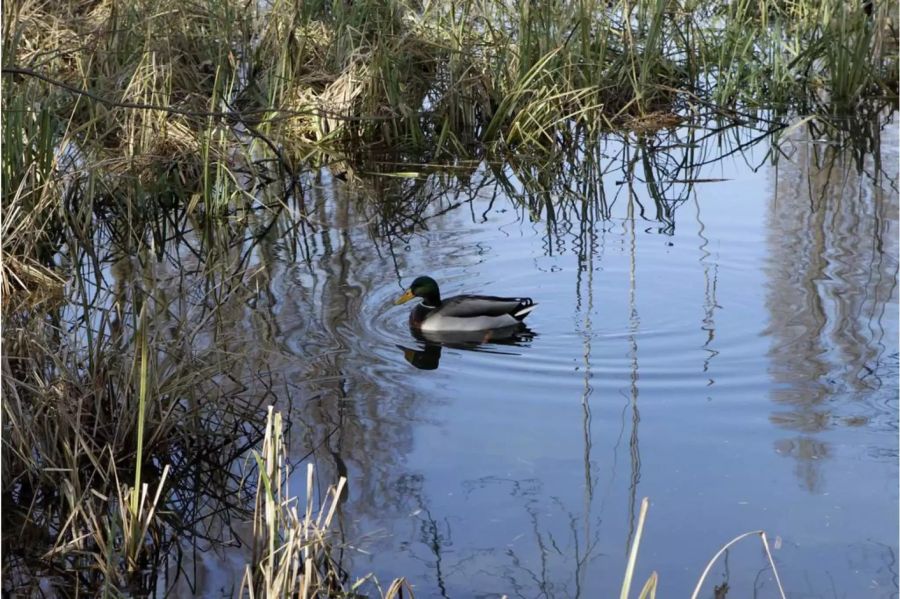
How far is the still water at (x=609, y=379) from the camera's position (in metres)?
4.27

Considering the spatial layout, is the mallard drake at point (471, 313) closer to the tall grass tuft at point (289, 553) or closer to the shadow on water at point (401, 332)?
the shadow on water at point (401, 332)

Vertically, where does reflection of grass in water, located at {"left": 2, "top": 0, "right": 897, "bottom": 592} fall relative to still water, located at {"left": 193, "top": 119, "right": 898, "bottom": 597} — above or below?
above

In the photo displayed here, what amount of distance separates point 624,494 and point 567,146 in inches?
226

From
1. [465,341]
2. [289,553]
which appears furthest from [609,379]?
[289,553]

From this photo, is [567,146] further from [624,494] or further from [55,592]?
[55,592]

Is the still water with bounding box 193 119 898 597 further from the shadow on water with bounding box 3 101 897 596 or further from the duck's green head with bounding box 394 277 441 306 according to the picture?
the duck's green head with bounding box 394 277 441 306

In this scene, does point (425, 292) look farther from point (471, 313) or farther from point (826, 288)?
point (826, 288)

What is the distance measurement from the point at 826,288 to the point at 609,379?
1.68 m

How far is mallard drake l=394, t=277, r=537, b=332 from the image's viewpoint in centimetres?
666

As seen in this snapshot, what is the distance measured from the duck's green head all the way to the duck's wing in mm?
191

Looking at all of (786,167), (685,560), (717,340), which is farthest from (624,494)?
(786,167)

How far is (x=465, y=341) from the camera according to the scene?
21.8 feet

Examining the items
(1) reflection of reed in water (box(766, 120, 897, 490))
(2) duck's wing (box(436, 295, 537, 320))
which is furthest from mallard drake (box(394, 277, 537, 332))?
(1) reflection of reed in water (box(766, 120, 897, 490))

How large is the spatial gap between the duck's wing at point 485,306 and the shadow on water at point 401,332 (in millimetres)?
130
